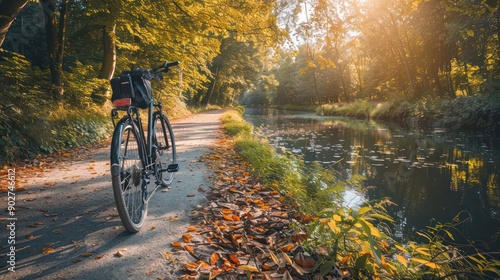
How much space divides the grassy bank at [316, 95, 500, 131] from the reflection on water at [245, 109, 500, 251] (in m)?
2.13

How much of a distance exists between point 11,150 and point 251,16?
5.44 metres

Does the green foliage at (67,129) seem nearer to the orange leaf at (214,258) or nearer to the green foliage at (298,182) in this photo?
the green foliage at (298,182)

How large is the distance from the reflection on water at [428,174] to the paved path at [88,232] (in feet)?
8.09

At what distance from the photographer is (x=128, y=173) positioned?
252 cm

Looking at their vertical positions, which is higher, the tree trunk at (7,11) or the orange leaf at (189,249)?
the tree trunk at (7,11)

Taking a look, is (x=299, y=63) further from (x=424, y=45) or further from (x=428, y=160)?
(x=428, y=160)

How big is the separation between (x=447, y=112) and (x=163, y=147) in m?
17.3

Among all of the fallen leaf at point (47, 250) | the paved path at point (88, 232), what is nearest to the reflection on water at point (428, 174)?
the paved path at point (88, 232)

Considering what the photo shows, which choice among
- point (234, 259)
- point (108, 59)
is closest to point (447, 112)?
point (108, 59)

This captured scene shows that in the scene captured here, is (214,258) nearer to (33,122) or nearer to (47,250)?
(47,250)

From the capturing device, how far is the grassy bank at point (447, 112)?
43.6 ft

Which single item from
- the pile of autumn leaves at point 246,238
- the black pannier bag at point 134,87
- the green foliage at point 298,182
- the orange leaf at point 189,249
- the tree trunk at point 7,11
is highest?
the tree trunk at point 7,11

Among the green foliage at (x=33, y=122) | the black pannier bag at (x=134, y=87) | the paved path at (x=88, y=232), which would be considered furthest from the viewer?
the green foliage at (x=33, y=122)

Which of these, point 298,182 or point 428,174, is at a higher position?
point 298,182
